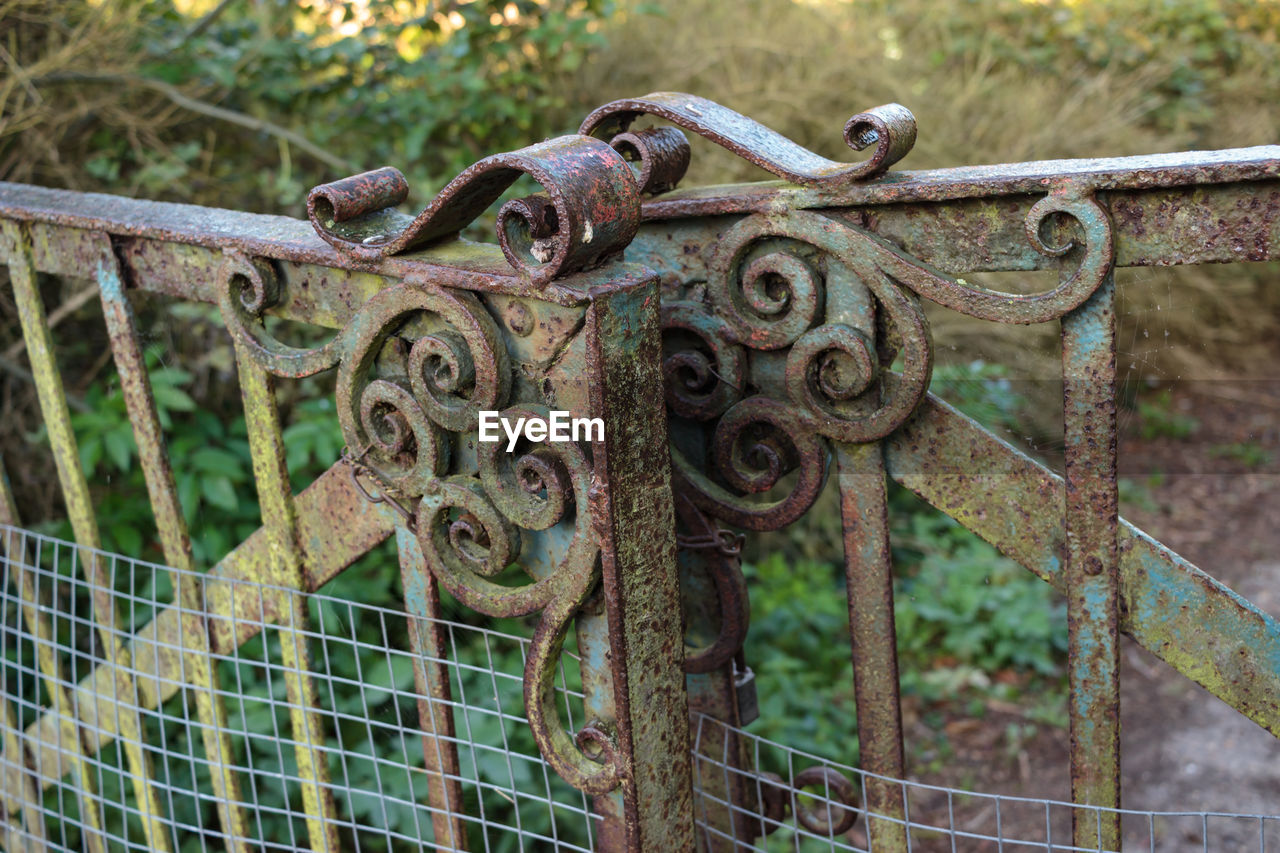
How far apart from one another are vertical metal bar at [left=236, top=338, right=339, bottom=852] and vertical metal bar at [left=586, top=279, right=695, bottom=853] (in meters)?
0.57

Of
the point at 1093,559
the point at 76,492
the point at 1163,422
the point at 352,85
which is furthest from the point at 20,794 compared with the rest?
the point at 1163,422

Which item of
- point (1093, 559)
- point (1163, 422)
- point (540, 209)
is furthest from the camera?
point (1163, 422)

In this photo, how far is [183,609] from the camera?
1.73m

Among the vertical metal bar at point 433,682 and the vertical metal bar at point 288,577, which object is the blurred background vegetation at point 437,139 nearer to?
the vertical metal bar at point 288,577

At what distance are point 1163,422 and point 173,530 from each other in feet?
18.6

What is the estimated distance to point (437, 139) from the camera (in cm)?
388

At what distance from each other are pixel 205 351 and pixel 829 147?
253cm

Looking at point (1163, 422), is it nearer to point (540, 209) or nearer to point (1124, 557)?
point (1124, 557)

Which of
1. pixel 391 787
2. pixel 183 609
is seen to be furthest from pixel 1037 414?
pixel 391 787

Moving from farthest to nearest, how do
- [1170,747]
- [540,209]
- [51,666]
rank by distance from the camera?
[1170,747]
[51,666]
[540,209]

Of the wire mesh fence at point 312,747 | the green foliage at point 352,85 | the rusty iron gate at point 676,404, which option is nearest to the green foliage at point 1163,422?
the wire mesh fence at point 312,747

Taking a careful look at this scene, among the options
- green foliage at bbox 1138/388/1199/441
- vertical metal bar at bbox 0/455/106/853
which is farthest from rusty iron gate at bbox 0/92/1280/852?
green foliage at bbox 1138/388/1199/441

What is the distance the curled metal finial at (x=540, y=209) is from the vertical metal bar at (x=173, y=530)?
526 millimetres

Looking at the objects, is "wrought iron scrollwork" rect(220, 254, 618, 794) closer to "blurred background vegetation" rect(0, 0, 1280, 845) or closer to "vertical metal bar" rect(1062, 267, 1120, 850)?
"vertical metal bar" rect(1062, 267, 1120, 850)
